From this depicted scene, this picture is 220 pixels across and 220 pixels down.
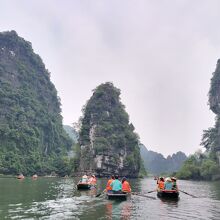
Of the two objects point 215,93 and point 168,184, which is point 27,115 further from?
point 168,184

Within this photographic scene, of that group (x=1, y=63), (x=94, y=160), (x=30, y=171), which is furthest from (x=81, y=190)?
(x=1, y=63)

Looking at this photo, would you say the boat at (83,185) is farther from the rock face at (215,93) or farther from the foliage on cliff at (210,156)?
the rock face at (215,93)

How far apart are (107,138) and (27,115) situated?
98.6 ft

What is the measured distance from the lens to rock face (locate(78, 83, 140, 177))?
3103 inches

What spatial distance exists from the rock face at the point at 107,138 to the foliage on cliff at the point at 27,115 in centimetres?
867

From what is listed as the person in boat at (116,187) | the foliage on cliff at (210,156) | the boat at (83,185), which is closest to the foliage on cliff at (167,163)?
the foliage on cliff at (210,156)

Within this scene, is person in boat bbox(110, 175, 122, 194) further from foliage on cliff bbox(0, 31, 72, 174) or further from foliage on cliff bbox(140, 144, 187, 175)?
foliage on cliff bbox(140, 144, 187, 175)

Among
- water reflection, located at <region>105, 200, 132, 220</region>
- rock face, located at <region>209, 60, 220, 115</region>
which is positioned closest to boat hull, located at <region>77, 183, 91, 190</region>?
water reflection, located at <region>105, 200, 132, 220</region>

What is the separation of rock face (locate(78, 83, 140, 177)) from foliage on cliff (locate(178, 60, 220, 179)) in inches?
522

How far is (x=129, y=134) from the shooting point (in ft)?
285

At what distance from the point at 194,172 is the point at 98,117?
26.7 metres

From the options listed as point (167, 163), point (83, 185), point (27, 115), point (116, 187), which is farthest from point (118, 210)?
point (167, 163)

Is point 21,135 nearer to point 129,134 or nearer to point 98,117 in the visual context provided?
point 98,117

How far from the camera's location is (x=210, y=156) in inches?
3270
